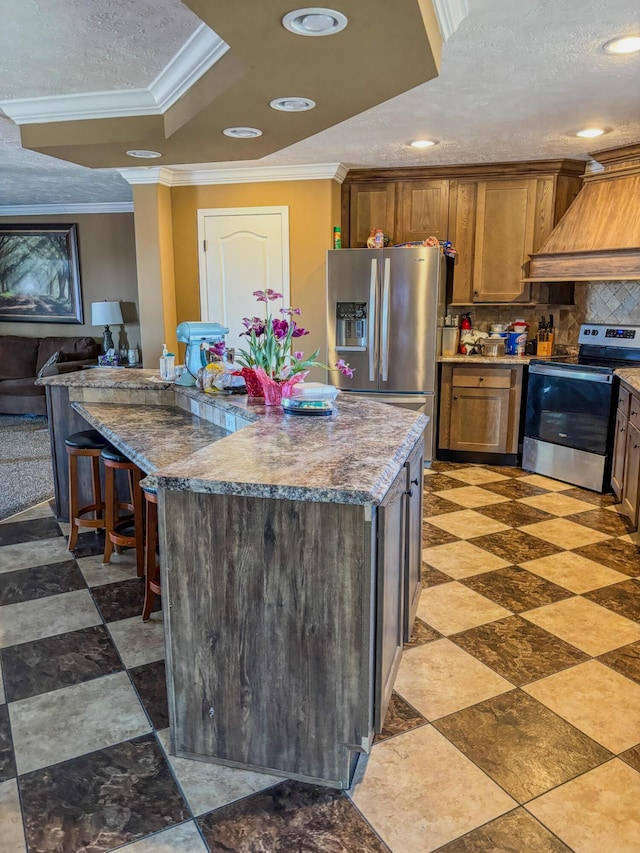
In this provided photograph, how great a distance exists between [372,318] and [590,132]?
1.93 meters

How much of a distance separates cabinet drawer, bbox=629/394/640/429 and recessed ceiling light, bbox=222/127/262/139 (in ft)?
8.66

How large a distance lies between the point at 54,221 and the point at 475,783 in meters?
7.57

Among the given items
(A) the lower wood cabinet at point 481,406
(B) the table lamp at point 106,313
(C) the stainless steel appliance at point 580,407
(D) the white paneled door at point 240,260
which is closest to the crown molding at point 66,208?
(B) the table lamp at point 106,313

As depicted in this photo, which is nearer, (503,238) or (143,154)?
(143,154)

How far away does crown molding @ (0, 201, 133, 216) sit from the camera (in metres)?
7.23

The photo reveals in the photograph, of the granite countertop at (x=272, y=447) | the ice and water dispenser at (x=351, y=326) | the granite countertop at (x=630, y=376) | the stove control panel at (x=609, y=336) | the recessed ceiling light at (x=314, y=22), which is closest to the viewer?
the granite countertop at (x=272, y=447)

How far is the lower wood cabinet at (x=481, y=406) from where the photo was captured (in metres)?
5.01

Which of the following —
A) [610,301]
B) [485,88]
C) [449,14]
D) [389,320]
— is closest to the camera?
[449,14]

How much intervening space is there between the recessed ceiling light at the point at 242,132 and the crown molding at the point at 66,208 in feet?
13.6

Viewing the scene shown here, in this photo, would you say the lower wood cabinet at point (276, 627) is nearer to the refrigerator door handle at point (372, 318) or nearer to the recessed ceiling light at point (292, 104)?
the recessed ceiling light at point (292, 104)

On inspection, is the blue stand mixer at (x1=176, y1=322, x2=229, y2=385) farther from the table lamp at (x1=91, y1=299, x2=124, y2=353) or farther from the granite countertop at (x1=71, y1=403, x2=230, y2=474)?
the table lamp at (x1=91, y1=299, x2=124, y2=353)

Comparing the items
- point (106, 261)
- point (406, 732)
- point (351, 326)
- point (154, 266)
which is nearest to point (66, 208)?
point (106, 261)

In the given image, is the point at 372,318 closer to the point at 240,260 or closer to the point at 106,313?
the point at 240,260

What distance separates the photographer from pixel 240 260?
5.43 m
